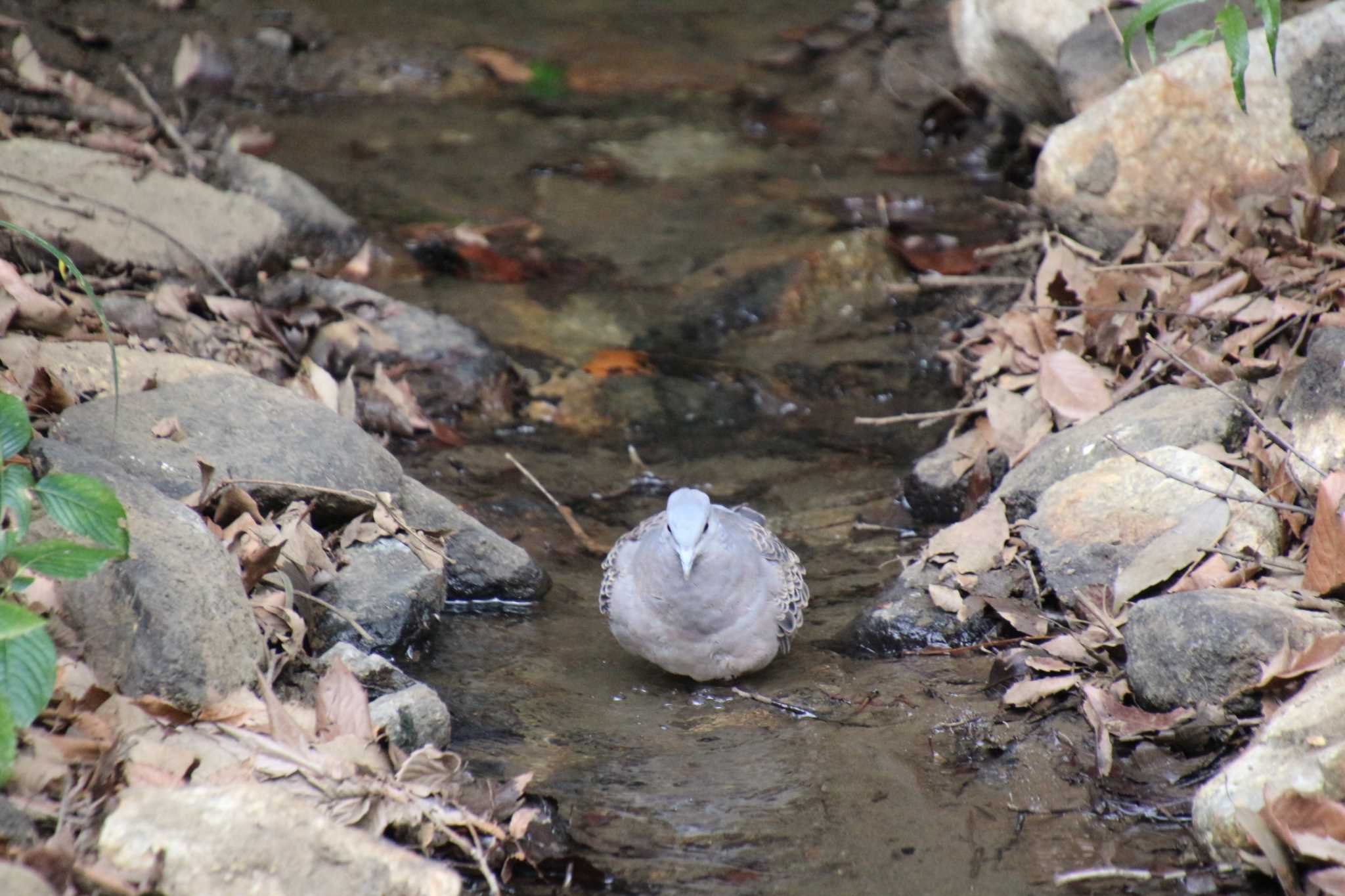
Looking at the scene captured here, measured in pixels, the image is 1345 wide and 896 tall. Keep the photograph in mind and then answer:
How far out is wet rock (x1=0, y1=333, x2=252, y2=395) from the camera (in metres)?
4.50

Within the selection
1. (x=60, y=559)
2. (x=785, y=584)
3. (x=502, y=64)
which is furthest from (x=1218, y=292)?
(x=502, y=64)

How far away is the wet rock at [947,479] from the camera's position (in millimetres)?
5461

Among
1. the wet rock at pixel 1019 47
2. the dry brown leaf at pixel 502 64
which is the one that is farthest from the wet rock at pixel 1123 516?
the dry brown leaf at pixel 502 64

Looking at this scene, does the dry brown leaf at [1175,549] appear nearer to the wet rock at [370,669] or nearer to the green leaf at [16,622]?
the wet rock at [370,669]

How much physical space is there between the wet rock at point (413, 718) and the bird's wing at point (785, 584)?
1315mm

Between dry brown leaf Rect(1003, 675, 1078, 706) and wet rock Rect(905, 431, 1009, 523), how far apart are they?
160 cm

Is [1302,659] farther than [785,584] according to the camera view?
No

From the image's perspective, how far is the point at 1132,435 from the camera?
4730mm

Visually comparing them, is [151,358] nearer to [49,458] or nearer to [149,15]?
[49,458]

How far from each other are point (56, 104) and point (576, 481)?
3.88 m

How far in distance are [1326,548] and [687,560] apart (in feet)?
6.25

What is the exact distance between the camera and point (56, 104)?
722cm

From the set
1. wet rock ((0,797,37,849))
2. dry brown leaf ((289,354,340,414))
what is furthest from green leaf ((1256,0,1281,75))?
dry brown leaf ((289,354,340,414))

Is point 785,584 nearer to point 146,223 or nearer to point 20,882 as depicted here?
point 20,882
